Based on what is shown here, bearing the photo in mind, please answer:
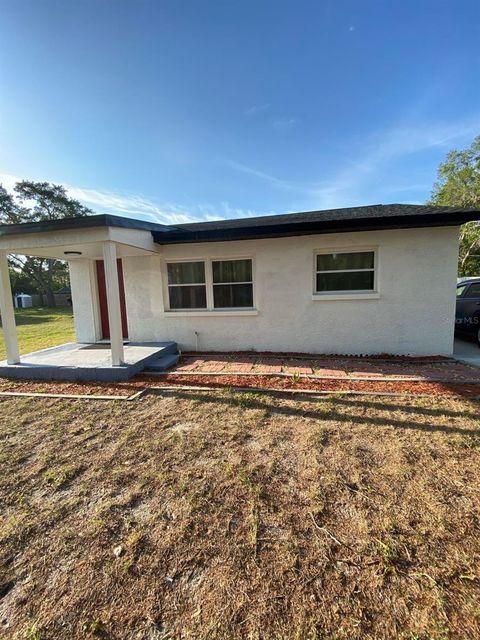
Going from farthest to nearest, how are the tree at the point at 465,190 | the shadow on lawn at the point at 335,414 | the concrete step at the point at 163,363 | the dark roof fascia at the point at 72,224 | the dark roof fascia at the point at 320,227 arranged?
the tree at the point at 465,190 → the concrete step at the point at 163,363 → the dark roof fascia at the point at 320,227 → the dark roof fascia at the point at 72,224 → the shadow on lawn at the point at 335,414

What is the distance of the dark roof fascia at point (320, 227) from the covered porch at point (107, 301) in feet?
2.97

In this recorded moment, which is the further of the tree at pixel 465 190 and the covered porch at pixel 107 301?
the tree at pixel 465 190

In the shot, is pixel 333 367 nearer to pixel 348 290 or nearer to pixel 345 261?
pixel 348 290

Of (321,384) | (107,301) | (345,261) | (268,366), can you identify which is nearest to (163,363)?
(107,301)

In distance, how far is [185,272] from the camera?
7.59m

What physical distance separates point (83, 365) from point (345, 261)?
650 centimetres

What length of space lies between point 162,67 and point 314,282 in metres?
7.64

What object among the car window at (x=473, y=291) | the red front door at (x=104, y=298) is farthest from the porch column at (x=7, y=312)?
the car window at (x=473, y=291)

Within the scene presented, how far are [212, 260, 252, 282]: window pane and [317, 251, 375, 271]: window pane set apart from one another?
1.81 meters

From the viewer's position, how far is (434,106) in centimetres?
834

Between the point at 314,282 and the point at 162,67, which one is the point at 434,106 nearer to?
the point at 314,282

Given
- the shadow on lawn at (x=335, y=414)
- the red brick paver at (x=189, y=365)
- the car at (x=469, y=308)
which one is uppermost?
the car at (x=469, y=308)

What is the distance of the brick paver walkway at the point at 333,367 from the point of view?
5274 mm

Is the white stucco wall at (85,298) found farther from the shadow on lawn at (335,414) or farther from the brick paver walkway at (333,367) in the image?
the shadow on lawn at (335,414)
